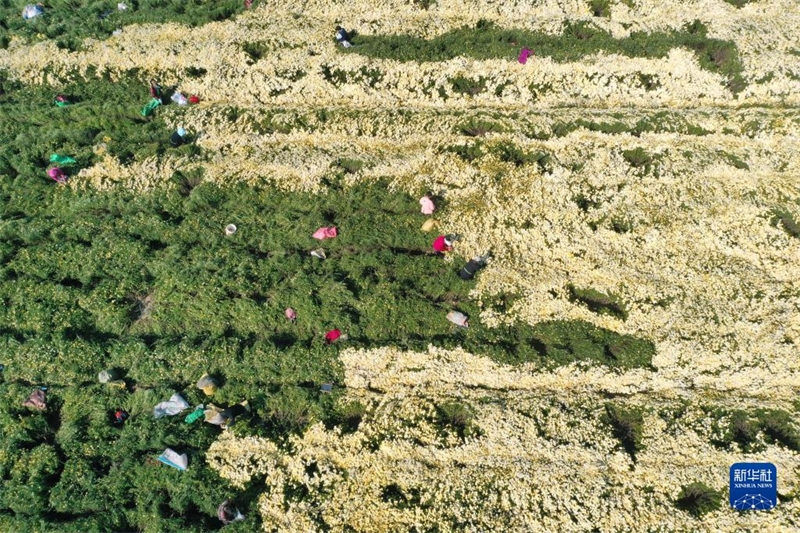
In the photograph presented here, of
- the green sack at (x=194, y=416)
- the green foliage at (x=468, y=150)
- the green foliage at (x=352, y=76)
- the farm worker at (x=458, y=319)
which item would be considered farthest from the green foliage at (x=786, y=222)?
the green sack at (x=194, y=416)

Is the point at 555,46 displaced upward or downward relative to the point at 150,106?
upward

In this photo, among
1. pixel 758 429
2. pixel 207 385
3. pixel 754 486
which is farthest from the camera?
pixel 207 385

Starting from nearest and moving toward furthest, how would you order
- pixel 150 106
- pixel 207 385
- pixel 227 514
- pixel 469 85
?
pixel 227 514 < pixel 207 385 < pixel 150 106 < pixel 469 85

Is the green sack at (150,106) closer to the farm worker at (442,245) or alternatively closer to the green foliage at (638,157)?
the farm worker at (442,245)

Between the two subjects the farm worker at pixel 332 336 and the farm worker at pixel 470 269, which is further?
the farm worker at pixel 470 269

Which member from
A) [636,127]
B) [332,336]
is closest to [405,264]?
[332,336]

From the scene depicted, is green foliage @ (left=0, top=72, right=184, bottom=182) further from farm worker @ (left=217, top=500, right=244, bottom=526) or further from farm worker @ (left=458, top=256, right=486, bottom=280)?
farm worker @ (left=217, top=500, right=244, bottom=526)

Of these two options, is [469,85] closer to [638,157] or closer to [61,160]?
[638,157]

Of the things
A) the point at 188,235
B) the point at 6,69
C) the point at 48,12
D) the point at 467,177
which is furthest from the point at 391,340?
the point at 48,12
